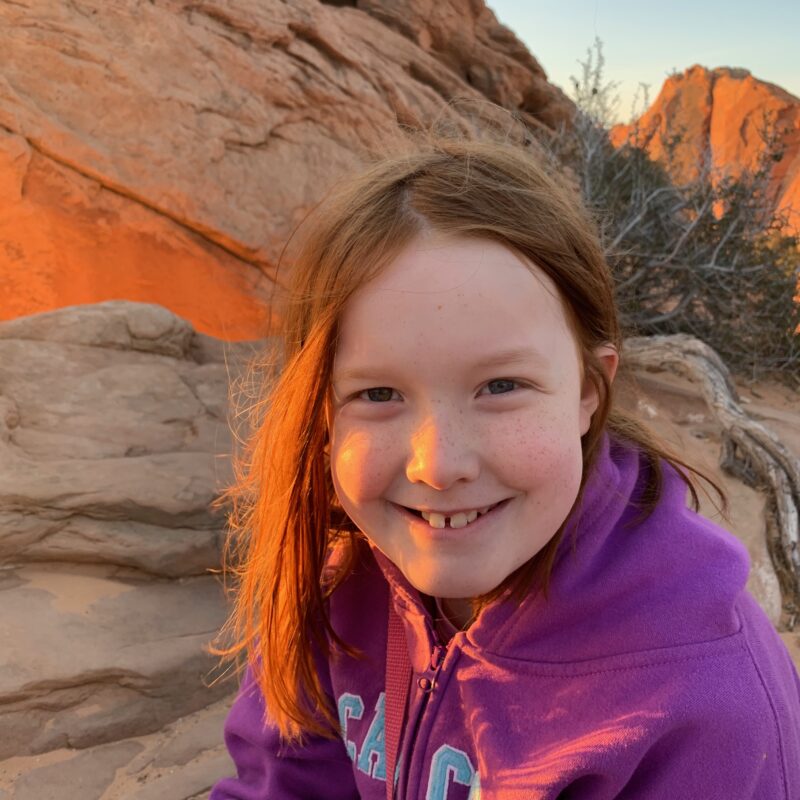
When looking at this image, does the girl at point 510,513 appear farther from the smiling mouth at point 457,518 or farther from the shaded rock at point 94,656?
the shaded rock at point 94,656

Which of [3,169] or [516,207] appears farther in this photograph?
[3,169]

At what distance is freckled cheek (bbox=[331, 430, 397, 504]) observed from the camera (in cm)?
99

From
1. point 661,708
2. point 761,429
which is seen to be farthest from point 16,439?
point 761,429

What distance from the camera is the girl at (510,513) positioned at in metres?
0.91

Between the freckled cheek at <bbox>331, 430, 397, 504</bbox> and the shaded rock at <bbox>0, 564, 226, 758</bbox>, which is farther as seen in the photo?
the shaded rock at <bbox>0, 564, 226, 758</bbox>

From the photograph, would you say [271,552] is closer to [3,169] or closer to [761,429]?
[761,429]

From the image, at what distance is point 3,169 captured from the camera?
3.98m

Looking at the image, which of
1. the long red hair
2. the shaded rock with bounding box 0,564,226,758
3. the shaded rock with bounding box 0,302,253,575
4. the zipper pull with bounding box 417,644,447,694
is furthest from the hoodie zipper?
the shaded rock with bounding box 0,302,253,575

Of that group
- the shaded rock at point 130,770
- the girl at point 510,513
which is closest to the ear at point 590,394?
the girl at point 510,513

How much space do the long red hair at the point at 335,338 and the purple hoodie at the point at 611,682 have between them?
6 cm

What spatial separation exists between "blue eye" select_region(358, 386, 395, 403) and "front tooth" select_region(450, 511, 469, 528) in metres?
0.17

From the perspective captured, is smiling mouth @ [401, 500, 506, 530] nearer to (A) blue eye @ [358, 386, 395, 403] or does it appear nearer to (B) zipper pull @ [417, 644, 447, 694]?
(A) blue eye @ [358, 386, 395, 403]

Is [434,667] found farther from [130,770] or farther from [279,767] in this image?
[130,770]

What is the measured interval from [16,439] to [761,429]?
297 centimetres
